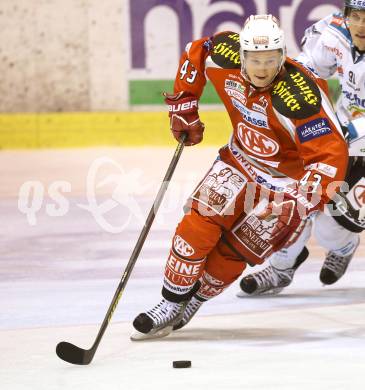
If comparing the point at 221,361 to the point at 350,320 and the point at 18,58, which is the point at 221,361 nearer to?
the point at 350,320

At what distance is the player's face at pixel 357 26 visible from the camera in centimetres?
462

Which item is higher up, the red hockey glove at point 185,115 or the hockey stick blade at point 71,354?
the red hockey glove at point 185,115

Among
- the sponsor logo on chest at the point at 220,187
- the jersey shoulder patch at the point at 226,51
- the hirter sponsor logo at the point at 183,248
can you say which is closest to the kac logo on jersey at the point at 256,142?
the sponsor logo on chest at the point at 220,187

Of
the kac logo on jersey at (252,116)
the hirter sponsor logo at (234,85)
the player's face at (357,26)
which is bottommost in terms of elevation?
the kac logo on jersey at (252,116)

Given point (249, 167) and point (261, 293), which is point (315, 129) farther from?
point (261, 293)

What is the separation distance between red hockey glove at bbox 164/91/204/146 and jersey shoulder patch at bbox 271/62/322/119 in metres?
0.46

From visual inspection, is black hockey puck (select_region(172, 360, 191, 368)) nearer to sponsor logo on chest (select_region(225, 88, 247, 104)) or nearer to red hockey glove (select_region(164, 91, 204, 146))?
sponsor logo on chest (select_region(225, 88, 247, 104))

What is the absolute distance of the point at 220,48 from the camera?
4176 mm

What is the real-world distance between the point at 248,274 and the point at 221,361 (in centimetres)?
132

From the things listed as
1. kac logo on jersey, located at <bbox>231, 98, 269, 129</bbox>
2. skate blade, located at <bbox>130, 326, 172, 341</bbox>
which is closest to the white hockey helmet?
kac logo on jersey, located at <bbox>231, 98, 269, 129</bbox>

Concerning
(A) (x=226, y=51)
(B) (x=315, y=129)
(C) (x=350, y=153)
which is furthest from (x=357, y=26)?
(B) (x=315, y=129)

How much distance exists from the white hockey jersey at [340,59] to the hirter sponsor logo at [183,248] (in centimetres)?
126

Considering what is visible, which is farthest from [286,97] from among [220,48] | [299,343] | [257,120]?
[299,343]

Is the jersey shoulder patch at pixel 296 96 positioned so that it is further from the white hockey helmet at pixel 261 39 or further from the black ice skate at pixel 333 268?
the black ice skate at pixel 333 268
